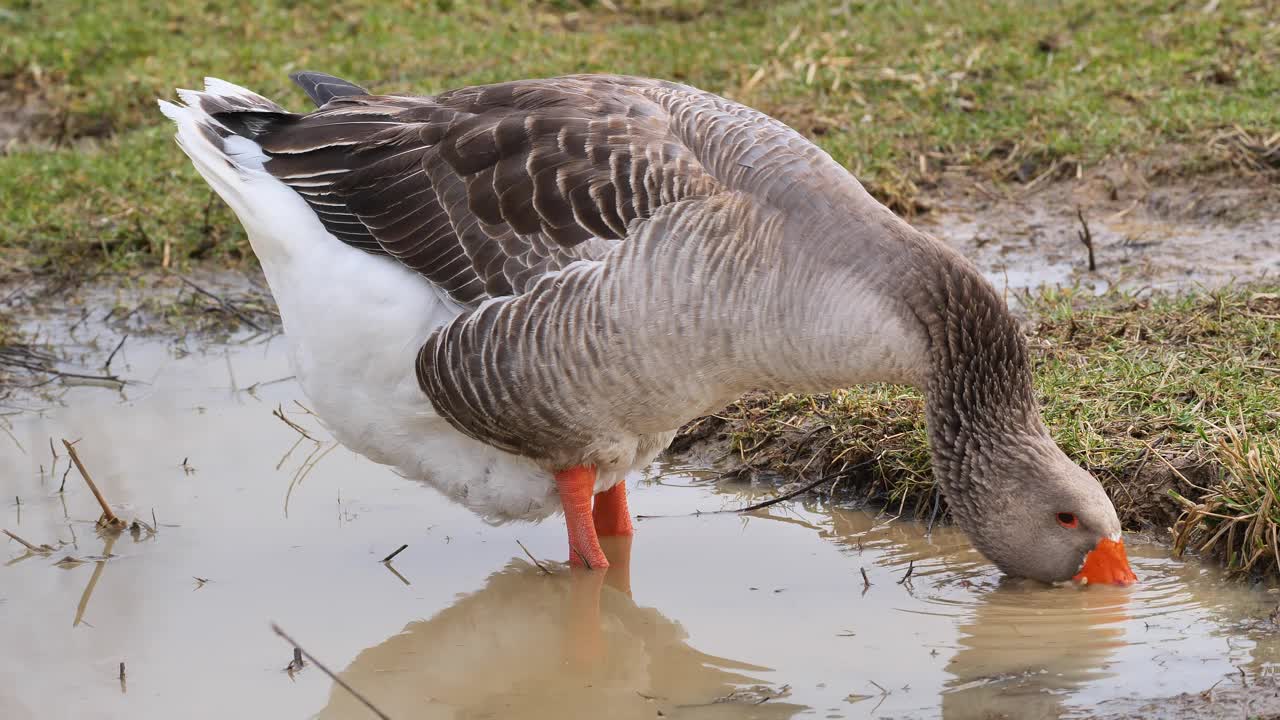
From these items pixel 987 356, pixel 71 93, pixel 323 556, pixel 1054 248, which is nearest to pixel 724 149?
pixel 987 356

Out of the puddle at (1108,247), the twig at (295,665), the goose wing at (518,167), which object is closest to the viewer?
the twig at (295,665)

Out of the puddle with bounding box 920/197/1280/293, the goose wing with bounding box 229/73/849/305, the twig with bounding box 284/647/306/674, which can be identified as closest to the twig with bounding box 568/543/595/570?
the goose wing with bounding box 229/73/849/305

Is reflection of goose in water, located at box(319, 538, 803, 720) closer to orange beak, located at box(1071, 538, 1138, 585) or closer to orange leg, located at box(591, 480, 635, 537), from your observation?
orange leg, located at box(591, 480, 635, 537)

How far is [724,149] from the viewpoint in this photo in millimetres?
4488

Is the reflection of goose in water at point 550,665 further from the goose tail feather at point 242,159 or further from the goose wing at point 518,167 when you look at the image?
the goose tail feather at point 242,159

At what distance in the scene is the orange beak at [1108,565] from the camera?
4258 millimetres

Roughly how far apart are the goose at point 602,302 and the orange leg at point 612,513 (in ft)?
0.69

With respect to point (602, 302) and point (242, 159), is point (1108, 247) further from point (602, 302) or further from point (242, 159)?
point (242, 159)

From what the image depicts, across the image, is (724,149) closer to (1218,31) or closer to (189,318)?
(189,318)

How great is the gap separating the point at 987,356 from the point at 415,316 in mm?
1856

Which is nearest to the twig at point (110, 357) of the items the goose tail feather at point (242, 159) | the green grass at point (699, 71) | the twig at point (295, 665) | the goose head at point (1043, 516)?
the green grass at point (699, 71)

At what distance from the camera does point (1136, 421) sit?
198 inches

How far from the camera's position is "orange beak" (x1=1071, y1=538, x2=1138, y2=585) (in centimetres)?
426

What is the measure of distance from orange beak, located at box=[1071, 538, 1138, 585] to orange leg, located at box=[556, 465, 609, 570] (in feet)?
5.39
